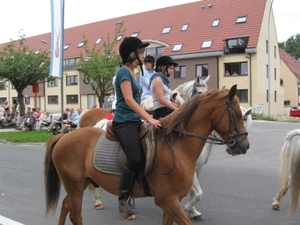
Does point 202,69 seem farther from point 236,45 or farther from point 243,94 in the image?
point 243,94

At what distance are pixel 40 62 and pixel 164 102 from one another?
795 inches

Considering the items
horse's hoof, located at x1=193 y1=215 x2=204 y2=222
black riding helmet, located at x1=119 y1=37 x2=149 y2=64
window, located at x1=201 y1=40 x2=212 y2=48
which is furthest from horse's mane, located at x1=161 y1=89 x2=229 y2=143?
window, located at x1=201 y1=40 x2=212 y2=48

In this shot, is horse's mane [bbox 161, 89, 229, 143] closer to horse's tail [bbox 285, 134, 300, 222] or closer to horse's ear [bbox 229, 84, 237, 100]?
horse's ear [bbox 229, 84, 237, 100]

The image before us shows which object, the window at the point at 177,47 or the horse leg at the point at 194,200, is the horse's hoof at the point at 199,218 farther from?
the window at the point at 177,47

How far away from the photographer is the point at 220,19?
118 ft

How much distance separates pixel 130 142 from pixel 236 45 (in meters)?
31.9

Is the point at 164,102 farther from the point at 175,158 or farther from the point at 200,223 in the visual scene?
the point at 200,223

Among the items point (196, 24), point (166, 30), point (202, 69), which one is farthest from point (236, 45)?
point (166, 30)

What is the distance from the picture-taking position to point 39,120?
68.5 feet

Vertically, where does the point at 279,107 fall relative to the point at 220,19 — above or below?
below

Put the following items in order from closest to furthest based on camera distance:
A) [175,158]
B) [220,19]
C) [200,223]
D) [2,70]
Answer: [175,158] < [200,223] < [2,70] < [220,19]

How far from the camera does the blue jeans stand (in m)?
3.68

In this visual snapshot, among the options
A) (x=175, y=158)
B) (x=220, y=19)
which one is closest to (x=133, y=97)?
(x=175, y=158)

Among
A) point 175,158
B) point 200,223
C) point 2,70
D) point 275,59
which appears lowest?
point 200,223
